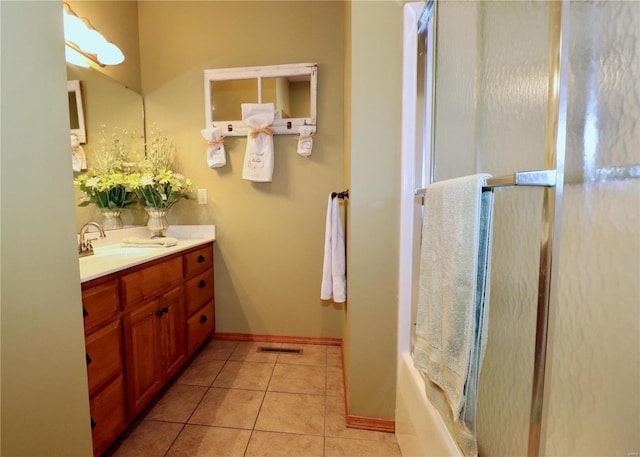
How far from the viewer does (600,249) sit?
0.62m

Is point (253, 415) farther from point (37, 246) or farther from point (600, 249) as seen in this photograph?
point (600, 249)

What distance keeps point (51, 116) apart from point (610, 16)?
130 cm

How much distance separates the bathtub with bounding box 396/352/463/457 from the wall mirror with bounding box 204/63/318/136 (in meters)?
1.63

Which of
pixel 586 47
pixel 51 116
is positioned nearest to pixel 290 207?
pixel 51 116

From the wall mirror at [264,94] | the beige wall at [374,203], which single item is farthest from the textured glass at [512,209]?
the wall mirror at [264,94]

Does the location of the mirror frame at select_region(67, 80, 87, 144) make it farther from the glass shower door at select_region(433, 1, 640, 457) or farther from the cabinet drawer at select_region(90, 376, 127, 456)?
the glass shower door at select_region(433, 1, 640, 457)

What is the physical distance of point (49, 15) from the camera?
2.08ft

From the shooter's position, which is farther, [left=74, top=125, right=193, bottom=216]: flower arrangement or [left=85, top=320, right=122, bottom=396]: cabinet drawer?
[left=74, top=125, right=193, bottom=216]: flower arrangement

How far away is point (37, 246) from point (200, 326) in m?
1.46

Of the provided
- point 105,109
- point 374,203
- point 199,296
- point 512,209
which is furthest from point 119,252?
point 512,209

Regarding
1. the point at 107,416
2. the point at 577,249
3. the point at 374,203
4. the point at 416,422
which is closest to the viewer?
the point at 577,249

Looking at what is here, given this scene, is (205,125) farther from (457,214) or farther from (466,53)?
(457,214)

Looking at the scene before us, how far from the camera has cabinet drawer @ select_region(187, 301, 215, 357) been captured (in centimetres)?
177

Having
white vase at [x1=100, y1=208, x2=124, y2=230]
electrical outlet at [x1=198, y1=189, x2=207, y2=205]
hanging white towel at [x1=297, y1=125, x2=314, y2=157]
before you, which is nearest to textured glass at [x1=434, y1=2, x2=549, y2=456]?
hanging white towel at [x1=297, y1=125, x2=314, y2=157]
